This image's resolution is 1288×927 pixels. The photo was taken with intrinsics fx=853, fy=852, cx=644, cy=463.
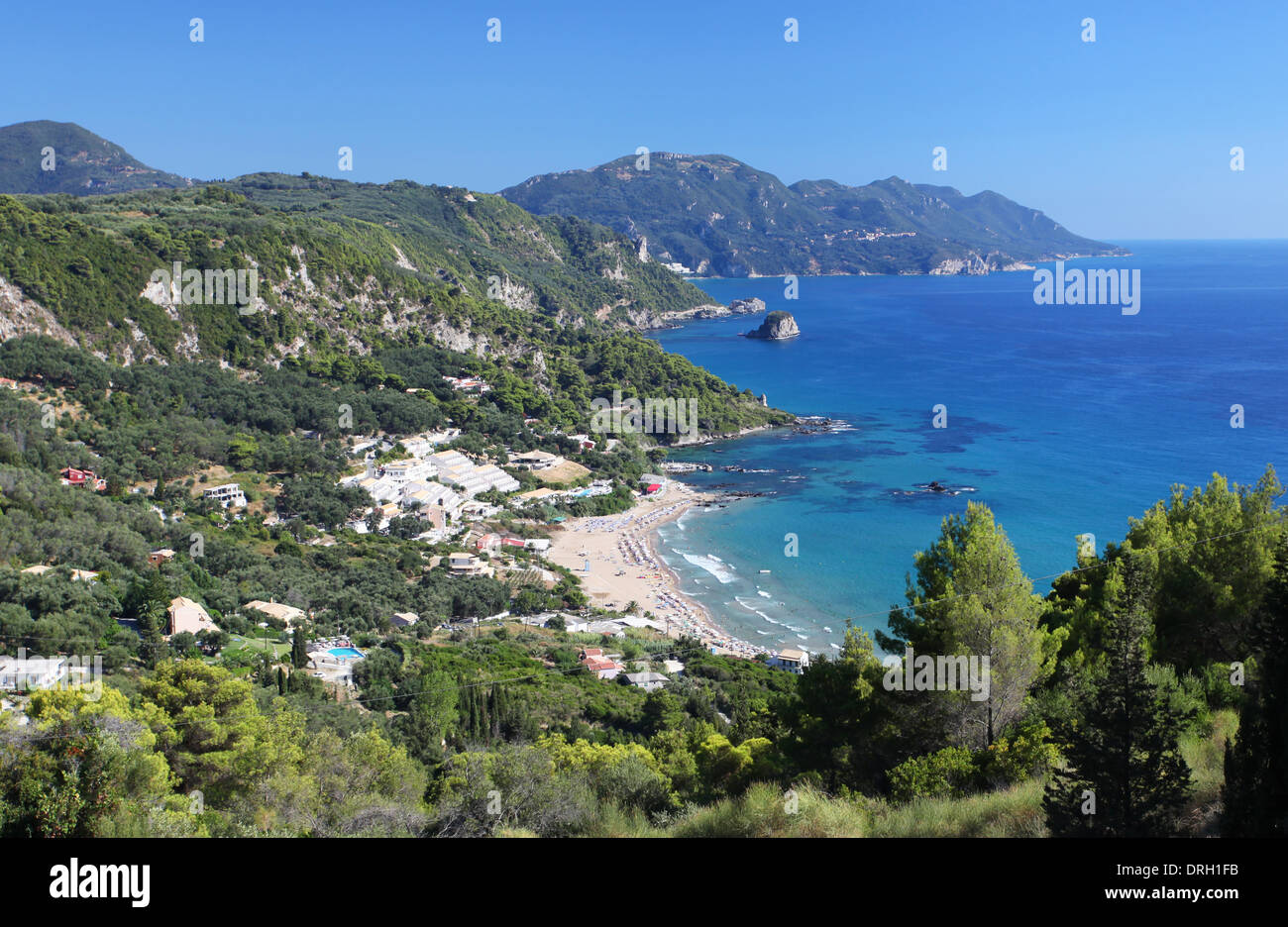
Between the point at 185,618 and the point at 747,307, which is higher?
the point at 747,307

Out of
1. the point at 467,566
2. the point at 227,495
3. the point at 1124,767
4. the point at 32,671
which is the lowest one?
the point at 467,566

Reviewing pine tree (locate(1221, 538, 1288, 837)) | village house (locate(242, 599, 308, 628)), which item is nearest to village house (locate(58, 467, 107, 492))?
village house (locate(242, 599, 308, 628))

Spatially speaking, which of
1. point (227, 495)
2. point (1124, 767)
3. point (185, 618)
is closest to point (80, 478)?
point (227, 495)

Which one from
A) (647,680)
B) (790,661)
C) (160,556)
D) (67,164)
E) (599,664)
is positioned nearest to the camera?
(647,680)

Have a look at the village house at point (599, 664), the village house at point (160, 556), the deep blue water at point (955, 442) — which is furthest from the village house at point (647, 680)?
the village house at point (160, 556)

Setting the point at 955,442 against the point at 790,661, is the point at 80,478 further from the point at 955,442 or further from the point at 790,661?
the point at 955,442

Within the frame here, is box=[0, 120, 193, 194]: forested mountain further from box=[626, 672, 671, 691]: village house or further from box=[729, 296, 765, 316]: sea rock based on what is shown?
box=[626, 672, 671, 691]: village house

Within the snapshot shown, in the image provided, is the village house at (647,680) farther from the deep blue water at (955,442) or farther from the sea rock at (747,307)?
the sea rock at (747,307)
